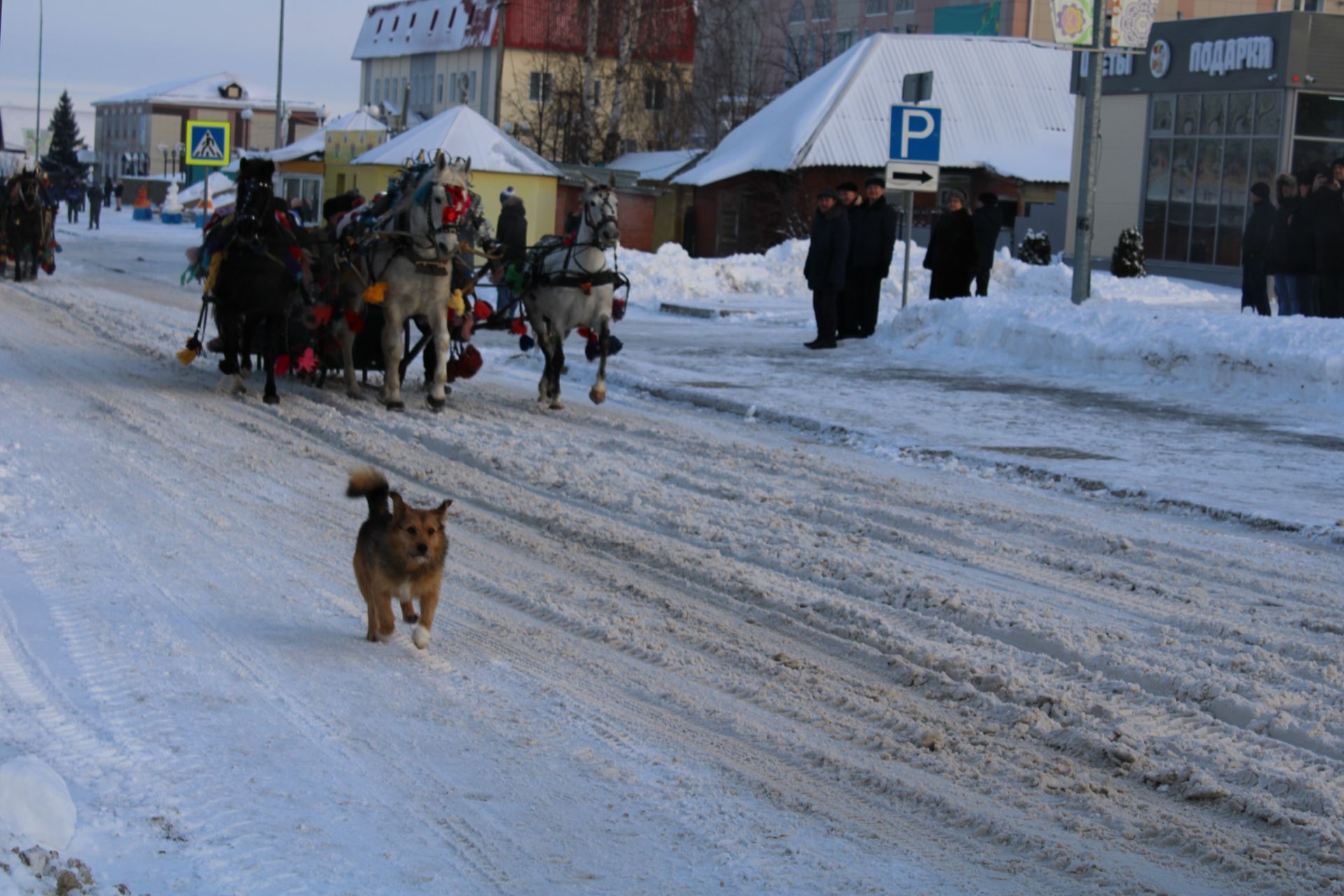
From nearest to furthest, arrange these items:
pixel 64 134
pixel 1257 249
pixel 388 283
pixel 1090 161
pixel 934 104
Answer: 1. pixel 388 283
2. pixel 1090 161
3. pixel 1257 249
4. pixel 934 104
5. pixel 64 134

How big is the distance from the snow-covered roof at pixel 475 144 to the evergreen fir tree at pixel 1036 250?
12.2 meters

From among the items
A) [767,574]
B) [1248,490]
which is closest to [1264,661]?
[767,574]

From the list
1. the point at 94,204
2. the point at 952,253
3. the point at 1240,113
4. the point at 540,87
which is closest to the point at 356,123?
the point at 94,204

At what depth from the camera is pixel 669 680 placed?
254 inches

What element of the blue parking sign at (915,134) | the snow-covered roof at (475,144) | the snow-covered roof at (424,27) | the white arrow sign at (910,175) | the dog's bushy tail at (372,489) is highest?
the snow-covered roof at (424,27)

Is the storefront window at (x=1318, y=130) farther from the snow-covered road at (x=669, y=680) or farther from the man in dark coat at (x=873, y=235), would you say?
the snow-covered road at (x=669, y=680)

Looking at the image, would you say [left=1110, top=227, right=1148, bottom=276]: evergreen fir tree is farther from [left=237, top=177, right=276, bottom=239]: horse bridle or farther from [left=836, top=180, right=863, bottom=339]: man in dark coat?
[left=237, top=177, right=276, bottom=239]: horse bridle

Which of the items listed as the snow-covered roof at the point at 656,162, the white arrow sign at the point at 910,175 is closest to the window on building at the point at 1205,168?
the white arrow sign at the point at 910,175

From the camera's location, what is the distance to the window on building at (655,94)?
61.8 metres

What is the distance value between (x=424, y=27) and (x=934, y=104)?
5080 cm

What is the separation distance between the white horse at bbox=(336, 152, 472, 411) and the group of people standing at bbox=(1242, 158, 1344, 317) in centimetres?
1033

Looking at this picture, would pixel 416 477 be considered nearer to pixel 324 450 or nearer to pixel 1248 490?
pixel 324 450

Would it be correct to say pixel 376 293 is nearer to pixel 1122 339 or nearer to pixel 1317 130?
pixel 1122 339

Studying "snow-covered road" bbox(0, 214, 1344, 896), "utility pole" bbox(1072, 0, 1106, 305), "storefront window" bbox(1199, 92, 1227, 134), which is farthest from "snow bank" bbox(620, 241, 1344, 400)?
"storefront window" bbox(1199, 92, 1227, 134)
